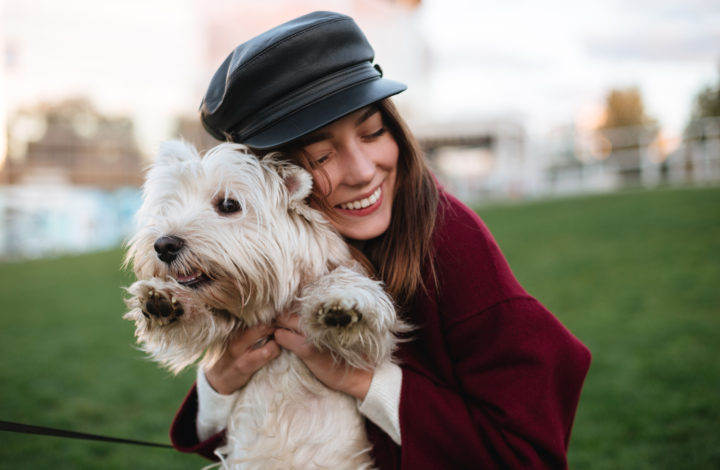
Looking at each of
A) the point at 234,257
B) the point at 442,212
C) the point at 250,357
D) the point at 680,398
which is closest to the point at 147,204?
the point at 234,257

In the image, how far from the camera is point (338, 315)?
1.89 meters

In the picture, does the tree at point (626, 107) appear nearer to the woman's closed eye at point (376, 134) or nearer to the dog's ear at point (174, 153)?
the woman's closed eye at point (376, 134)

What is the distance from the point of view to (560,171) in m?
25.6

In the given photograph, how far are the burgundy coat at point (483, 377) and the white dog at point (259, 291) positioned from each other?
0.63ft

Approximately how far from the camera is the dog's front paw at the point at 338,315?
187 centimetres

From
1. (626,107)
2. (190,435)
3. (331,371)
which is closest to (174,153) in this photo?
(331,371)

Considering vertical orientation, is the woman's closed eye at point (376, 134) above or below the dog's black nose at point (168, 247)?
above

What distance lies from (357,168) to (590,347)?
5168 millimetres

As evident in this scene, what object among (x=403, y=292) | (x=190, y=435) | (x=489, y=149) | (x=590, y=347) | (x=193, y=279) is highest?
(x=193, y=279)

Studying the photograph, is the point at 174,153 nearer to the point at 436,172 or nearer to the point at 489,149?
the point at 436,172

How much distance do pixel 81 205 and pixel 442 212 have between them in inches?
1100

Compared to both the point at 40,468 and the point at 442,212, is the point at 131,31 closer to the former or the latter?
the point at 40,468

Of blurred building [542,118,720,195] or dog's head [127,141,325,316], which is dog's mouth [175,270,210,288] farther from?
blurred building [542,118,720,195]

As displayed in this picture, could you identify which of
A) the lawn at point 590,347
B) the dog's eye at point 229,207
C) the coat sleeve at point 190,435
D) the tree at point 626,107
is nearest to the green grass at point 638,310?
the lawn at point 590,347
